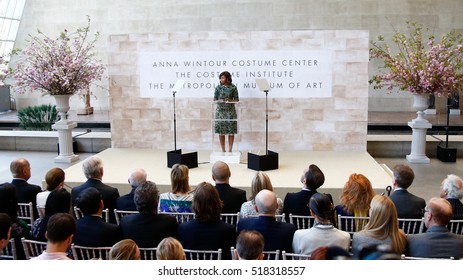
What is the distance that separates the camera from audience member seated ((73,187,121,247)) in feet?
12.3

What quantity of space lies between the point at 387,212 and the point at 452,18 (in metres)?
15.9

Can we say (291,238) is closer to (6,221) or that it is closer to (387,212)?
(387,212)

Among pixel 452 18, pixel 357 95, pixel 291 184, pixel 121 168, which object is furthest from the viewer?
pixel 452 18

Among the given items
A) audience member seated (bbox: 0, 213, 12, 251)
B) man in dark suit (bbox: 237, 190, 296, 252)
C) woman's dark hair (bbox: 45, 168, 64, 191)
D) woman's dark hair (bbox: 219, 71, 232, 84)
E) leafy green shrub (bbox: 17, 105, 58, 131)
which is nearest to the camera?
audience member seated (bbox: 0, 213, 12, 251)

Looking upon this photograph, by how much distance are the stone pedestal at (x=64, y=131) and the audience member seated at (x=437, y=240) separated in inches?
294

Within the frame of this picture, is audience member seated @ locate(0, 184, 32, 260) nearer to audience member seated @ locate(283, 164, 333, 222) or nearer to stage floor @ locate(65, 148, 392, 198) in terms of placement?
audience member seated @ locate(283, 164, 333, 222)

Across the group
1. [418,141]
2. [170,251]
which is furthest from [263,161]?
[170,251]

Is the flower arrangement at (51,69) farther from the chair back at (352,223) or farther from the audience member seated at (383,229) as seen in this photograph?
the audience member seated at (383,229)

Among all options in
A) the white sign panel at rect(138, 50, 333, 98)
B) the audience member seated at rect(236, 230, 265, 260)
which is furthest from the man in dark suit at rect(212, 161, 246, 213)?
Answer: the white sign panel at rect(138, 50, 333, 98)

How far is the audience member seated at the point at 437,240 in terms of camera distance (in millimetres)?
3391

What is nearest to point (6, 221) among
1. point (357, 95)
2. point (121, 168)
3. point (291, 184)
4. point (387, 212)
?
point (387, 212)

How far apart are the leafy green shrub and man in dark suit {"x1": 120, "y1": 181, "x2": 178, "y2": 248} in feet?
35.1

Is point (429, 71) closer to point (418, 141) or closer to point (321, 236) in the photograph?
point (418, 141)

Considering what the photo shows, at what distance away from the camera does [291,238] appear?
3725 mm
